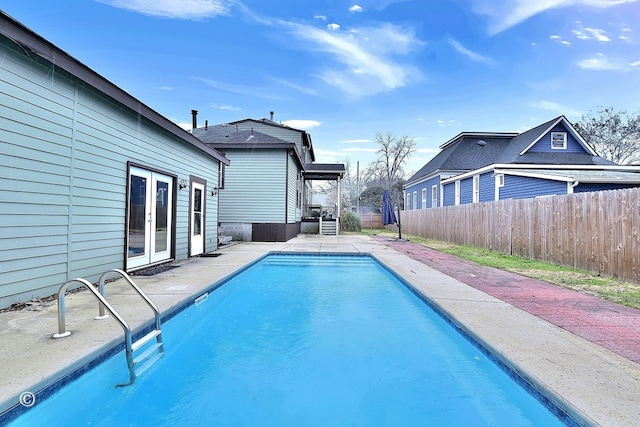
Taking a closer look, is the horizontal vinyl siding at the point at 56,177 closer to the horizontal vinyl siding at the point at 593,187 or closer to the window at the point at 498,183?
the horizontal vinyl siding at the point at 593,187

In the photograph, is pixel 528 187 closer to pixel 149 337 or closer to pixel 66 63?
pixel 149 337

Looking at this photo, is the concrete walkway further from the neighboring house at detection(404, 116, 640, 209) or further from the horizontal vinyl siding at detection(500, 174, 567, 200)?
the neighboring house at detection(404, 116, 640, 209)

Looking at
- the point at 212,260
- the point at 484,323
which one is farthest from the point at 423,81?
the point at 484,323

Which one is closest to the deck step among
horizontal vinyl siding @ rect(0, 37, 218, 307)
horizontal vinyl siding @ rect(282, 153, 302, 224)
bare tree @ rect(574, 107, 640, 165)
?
horizontal vinyl siding @ rect(0, 37, 218, 307)

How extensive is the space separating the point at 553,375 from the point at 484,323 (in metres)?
1.15

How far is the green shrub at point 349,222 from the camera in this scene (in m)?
21.6

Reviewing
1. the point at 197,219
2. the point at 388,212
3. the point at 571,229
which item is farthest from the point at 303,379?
the point at 388,212

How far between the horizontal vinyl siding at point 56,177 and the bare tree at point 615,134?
31.8 meters

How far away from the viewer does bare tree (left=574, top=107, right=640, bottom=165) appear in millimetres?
25484

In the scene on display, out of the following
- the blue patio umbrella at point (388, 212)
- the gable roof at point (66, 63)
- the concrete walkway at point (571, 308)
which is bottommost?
the concrete walkway at point (571, 308)

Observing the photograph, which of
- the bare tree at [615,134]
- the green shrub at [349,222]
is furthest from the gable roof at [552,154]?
the bare tree at [615,134]

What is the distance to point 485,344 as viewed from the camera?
3.01 m

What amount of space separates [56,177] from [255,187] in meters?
9.44

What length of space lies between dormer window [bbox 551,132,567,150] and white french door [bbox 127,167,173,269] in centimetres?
1882
